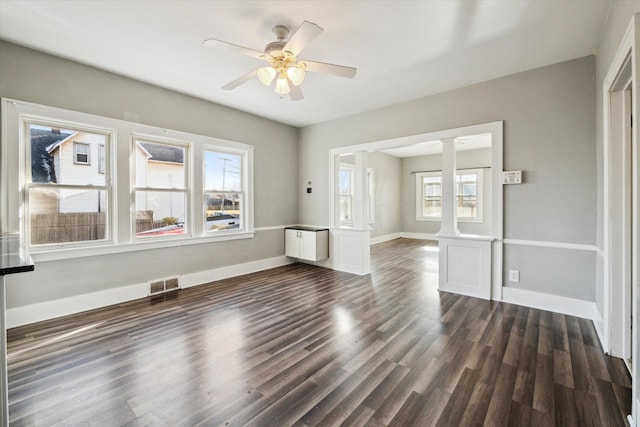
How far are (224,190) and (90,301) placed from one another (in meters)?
2.32

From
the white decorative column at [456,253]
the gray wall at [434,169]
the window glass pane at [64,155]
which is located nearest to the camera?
the window glass pane at [64,155]

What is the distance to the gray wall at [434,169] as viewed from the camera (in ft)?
26.2

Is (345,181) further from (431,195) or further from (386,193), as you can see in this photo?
(431,195)

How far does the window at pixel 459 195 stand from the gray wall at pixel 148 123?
511 cm

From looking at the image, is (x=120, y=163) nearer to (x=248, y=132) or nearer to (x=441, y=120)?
(x=248, y=132)

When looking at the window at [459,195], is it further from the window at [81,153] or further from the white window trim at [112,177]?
the window at [81,153]

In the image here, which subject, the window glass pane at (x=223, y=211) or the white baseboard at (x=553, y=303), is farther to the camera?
the window glass pane at (x=223, y=211)

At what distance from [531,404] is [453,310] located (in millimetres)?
1556

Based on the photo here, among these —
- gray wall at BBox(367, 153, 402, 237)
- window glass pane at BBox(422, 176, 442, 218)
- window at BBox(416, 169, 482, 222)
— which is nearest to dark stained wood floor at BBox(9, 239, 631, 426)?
gray wall at BBox(367, 153, 402, 237)

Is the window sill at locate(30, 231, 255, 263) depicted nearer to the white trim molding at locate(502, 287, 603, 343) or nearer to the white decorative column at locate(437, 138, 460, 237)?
the white decorative column at locate(437, 138, 460, 237)

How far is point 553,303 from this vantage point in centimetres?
322

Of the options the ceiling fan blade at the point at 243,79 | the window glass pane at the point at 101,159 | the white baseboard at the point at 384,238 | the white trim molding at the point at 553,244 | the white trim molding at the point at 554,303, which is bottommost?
the white trim molding at the point at 554,303

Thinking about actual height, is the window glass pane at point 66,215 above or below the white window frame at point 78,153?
below

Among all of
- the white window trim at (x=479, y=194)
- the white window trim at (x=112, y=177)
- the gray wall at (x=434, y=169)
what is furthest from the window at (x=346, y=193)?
the white window trim at (x=479, y=194)
